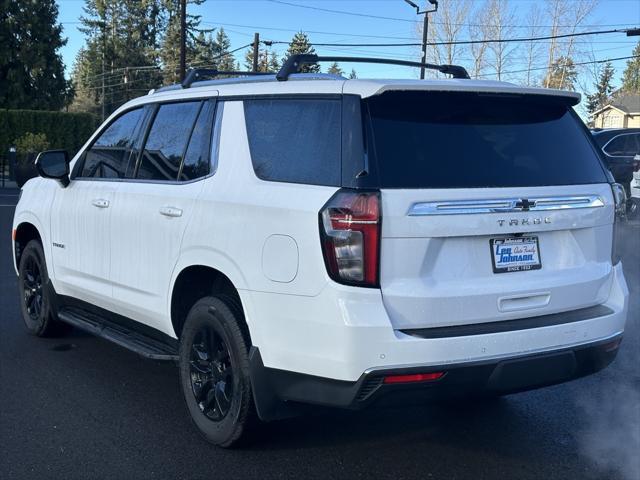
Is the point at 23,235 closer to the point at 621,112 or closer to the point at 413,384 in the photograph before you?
the point at 413,384

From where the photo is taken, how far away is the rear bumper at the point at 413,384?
10.8ft

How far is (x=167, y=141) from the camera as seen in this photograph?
15.4 feet

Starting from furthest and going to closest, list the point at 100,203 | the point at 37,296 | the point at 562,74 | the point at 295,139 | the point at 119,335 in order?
the point at 562,74 < the point at 37,296 < the point at 100,203 < the point at 119,335 < the point at 295,139

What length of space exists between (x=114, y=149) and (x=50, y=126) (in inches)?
1387

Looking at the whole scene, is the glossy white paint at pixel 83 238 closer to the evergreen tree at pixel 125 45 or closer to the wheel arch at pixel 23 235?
the wheel arch at pixel 23 235

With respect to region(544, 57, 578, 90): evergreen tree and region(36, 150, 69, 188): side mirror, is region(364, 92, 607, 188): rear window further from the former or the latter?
region(544, 57, 578, 90): evergreen tree

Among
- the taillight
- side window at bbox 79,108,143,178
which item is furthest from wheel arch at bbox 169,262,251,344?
side window at bbox 79,108,143,178

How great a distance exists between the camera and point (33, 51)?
45.3 m

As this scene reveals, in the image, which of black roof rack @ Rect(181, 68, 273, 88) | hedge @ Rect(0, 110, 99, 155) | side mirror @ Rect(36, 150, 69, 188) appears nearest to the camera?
black roof rack @ Rect(181, 68, 273, 88)

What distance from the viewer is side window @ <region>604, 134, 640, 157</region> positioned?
17969 mm

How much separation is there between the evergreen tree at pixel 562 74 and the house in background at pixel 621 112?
1684 cm

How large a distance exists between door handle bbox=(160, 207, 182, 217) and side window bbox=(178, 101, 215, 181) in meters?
0.19

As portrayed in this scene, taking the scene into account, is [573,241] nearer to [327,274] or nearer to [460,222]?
[460,222]

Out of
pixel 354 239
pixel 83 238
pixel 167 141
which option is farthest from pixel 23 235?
pixel 354 239
